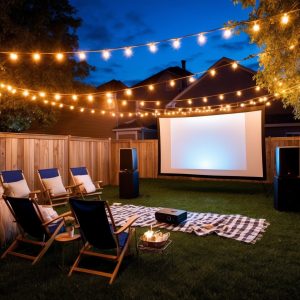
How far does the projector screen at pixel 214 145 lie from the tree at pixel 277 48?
157 cm

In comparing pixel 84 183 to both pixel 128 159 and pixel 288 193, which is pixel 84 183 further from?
pixel 288 193

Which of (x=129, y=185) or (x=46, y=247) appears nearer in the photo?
(x=46, y=247)

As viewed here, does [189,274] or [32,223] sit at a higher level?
[32,223]

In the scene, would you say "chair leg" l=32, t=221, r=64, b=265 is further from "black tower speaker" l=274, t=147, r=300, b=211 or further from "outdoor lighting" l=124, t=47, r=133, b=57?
"black tower speaker" l=274, t=147, r=300, b=211

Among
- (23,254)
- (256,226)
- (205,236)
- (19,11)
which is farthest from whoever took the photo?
(19,11)

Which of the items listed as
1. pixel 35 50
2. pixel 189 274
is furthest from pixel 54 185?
pixel 35 50

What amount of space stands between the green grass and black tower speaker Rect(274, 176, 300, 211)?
103 cm

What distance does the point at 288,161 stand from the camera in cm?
586

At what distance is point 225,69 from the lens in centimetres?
1612

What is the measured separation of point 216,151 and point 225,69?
380 inches

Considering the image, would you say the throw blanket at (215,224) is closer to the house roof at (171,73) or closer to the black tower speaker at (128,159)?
the black tower speaker at (128,159)

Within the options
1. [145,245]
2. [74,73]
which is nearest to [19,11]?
[74,73]

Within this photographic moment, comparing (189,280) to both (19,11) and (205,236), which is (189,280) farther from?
(19,11)

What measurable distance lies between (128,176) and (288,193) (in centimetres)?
399
